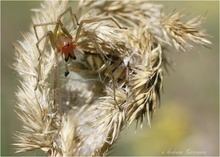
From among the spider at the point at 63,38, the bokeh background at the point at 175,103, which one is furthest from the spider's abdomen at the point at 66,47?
the bokeh background at the point at 175,103

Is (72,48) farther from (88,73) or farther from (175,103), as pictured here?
(175,103)

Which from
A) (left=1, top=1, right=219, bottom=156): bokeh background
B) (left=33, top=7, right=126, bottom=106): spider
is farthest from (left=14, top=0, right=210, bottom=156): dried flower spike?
(left=1, top=1, right=219, bottom=156): bokeh background

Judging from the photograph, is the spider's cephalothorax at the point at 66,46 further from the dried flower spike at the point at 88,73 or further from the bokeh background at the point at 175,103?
the bokeh background at the point at 175,103

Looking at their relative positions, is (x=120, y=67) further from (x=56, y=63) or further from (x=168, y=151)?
(x=168, y=151)

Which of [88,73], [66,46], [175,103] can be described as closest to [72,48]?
[66,46]

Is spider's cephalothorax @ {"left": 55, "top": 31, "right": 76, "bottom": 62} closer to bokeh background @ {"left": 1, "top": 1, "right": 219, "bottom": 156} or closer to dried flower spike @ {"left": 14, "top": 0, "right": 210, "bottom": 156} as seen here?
dried flower spike @ {"left": 14, "top": 0, "right": 210, "bottom": 156}

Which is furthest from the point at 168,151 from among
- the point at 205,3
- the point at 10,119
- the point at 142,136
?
the point at 205,3
